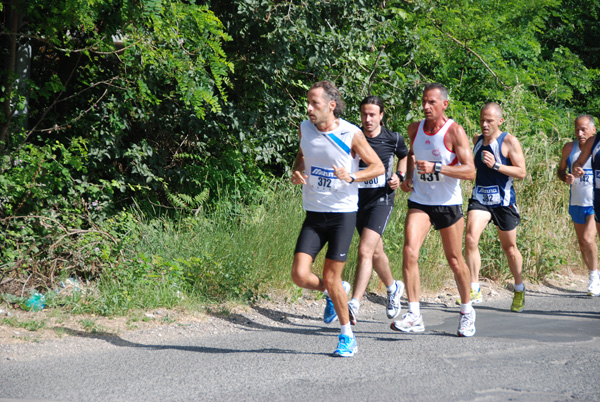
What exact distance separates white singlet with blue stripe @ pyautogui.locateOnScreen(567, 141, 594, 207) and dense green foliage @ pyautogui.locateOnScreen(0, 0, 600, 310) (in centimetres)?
96

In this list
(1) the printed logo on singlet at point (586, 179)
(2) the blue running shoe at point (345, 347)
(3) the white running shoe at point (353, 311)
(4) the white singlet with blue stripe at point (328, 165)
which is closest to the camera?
(2) the blue running shoe at point (345, 347)

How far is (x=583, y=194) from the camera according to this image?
951 centimetres

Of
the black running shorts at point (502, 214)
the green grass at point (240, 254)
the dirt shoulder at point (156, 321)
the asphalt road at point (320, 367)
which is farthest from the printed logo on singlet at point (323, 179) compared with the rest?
the black running shorts at point (502, 214)

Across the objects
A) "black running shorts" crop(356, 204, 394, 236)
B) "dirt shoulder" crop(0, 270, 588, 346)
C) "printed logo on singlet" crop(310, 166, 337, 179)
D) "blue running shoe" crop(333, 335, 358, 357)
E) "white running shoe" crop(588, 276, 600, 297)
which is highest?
"printed logo on singlet" crop(310, 166, 337, 179)

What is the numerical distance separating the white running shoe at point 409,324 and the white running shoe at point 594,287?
357 cm

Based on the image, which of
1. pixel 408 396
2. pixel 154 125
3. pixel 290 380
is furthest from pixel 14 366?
pixel 154 125

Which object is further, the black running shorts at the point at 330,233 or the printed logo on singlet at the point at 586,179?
the printed logo on singlet at the point at 586,179

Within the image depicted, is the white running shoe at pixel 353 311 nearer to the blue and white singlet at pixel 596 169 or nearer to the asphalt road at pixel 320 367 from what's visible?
the asphalt road at pixel 320 367

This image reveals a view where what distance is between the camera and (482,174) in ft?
26.9

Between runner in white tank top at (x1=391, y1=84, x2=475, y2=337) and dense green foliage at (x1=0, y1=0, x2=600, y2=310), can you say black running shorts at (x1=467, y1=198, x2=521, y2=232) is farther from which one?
dense green foliage at (x1=0, y1=0, x2=600, y2=310)

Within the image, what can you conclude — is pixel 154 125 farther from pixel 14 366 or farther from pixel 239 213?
pixel 14 366

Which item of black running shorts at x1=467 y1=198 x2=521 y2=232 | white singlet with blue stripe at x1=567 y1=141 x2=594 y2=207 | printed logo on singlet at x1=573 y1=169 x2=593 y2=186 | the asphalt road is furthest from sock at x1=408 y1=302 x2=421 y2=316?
printed logo on singlet at x1=573 y1=169 x2=593 y2=186

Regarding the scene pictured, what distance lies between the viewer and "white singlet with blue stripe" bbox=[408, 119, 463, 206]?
21.5 feet

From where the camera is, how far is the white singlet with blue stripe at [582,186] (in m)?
9.48
